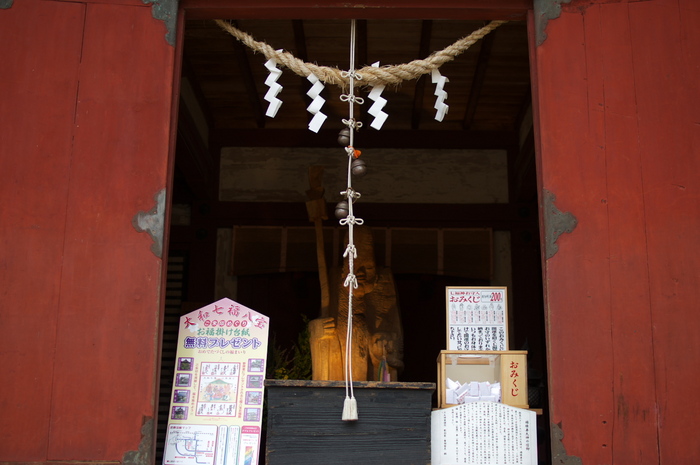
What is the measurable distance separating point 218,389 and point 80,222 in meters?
A: 1.07

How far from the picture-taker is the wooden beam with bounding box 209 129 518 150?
7.64m

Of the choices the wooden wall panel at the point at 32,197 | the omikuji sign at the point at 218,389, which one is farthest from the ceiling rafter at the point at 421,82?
the omikuji sign at the point at 218,389

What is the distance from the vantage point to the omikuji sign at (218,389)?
392cm

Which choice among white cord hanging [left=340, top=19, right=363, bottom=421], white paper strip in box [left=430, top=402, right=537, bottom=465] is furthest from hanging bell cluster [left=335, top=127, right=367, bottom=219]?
white paper strip in box [left=430, top=402, right=537, bottom=465]

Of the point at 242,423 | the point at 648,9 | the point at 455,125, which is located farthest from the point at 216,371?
the point at 455,125

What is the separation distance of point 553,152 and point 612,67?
562 mm

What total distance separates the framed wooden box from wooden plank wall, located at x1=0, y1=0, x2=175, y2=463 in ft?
4.83

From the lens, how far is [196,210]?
7.50 metres

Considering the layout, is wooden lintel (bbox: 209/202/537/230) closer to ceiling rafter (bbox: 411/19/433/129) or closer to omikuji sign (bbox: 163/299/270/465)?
ceiling rafter (bbox: 411/19/433/129)

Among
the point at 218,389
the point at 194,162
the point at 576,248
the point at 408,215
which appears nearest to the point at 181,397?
the point at 218,389

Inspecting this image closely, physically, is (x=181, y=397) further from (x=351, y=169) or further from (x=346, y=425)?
(x=351, y=169)

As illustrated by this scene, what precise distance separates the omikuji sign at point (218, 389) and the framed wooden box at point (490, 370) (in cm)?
94

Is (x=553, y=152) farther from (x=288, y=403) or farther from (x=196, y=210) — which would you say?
(x=196, y=210)

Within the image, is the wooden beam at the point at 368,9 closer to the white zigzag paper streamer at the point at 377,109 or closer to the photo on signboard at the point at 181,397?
the white zigzag paper streamer at the point at 377,109
